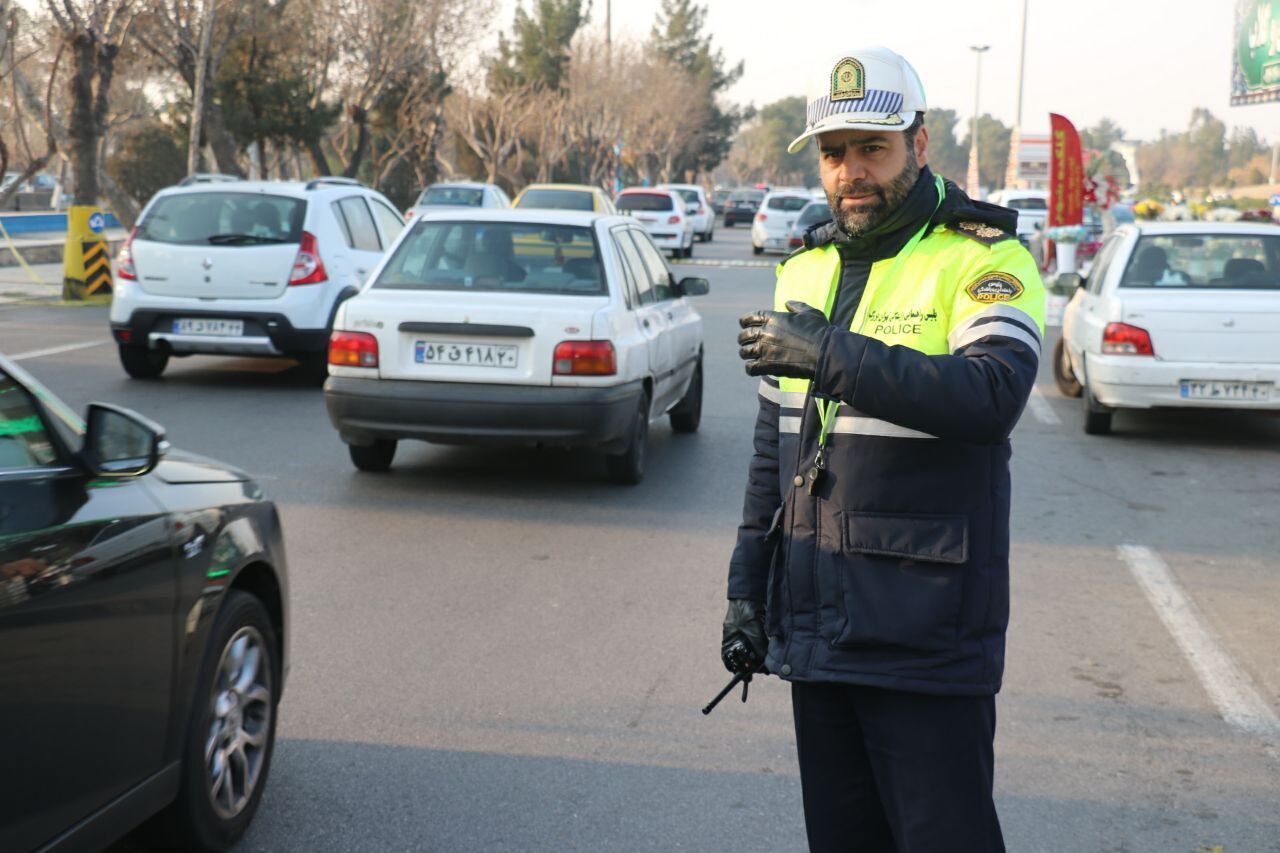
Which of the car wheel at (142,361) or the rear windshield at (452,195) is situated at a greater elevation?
the rear windshield at (452,195)

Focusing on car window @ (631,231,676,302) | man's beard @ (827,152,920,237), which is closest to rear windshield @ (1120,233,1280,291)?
car window @ (631,231,676,302)

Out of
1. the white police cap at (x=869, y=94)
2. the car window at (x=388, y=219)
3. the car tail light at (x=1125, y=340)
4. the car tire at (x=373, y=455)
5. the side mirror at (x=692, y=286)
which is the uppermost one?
the white police cap at (x=869, y=94)

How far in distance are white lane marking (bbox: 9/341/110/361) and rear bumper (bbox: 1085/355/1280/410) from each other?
9.20 meters

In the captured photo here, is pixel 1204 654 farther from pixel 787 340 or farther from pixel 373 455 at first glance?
pixel 373 455

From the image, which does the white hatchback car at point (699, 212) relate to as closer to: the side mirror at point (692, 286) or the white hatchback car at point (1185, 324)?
the white hatchback car at point (1185, 324)

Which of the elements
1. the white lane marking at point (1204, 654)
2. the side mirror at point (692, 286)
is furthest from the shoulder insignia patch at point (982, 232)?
the side mirror at point (692, 286)

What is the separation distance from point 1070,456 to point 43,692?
8459 millimetres

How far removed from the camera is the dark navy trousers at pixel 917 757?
2602 millimetres

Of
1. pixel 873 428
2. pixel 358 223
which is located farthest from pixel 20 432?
pixel 358 223

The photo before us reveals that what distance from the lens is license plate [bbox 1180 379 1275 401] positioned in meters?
10.4

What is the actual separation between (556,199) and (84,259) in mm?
8812

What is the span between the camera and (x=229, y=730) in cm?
392

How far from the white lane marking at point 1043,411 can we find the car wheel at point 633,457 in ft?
13.1

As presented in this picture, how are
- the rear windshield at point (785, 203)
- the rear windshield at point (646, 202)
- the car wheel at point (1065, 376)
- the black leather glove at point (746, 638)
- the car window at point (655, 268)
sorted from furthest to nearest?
the rear windshield at point (785, 203)
the rear windshield at point (646, 202)
the car wheel at point (1065, 376)
the car window at point (655, 268)
the black leather glove at point (746, 638)
